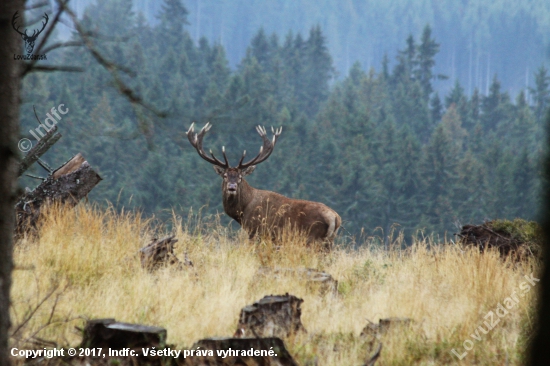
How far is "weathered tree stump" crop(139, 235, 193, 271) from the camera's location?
20.8ft

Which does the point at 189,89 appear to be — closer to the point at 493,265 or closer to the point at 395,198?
the point at 395,198

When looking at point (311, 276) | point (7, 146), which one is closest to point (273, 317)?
point (311, 276)

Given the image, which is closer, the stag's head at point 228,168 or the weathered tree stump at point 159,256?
the weathered tree stump at point 159,256

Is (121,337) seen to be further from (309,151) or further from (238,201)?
(309,151)

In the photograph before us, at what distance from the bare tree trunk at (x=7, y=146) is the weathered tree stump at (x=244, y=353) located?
119 cm

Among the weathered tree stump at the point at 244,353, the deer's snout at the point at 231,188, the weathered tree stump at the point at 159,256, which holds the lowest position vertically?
the weathered tree stump at the point at 244,353

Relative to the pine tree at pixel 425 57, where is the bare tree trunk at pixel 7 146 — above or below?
below

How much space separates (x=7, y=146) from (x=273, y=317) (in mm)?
2311

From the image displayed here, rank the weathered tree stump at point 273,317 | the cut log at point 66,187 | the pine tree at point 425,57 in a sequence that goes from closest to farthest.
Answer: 1. the weathered tree stump at point 273,317
2. the cut log at point 66,187
3. the pine tree at point 425,57

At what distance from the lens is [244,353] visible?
3980mm

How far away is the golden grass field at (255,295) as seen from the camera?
4.45 m

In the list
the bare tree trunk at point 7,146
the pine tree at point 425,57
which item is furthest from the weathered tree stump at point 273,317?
the pine tree at point 425,57

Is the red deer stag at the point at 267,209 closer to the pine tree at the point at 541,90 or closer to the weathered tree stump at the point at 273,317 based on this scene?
the weathered tree stump at the point at 273,317

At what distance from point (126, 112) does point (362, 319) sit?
198 feet
